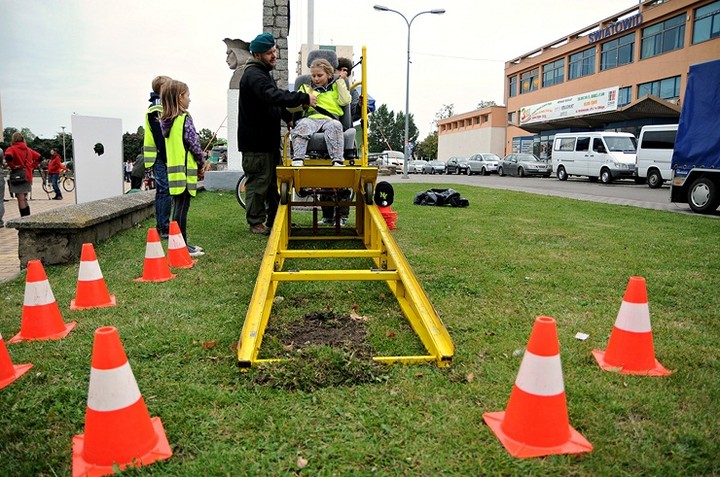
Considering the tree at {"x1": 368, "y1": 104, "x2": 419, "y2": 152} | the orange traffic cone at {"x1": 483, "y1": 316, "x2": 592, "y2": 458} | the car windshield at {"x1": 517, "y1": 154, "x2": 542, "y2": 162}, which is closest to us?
the orange traffic cone at {"x1": 483, "y1": 316, "x2": 592, "y2": 458}

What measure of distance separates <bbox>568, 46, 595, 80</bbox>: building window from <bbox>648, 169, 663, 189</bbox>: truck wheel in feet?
89.0

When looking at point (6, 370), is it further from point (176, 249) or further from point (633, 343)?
point (633, 343)

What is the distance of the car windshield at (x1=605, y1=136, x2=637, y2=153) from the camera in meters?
24.9

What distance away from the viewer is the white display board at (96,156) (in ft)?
36.1

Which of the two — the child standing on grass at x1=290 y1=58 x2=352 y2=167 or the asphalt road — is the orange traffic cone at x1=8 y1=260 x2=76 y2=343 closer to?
the child standing on grass at x1=290 y1=58 x2=352 y2=167

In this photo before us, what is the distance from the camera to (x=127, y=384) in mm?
2273

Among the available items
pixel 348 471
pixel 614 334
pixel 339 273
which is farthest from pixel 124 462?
pixel 614 334

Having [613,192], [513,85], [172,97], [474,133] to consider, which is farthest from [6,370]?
[474,133]

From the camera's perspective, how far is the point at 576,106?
45.5 m

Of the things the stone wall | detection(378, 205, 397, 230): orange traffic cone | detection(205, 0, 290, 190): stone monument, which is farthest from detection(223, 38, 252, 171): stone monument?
the stone wall

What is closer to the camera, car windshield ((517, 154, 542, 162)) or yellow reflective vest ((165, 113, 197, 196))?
yellow reflective vest ((165, 113, 197, 196))

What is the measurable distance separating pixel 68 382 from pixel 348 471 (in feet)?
5.75

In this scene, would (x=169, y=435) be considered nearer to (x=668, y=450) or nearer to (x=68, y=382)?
(x=68, y=382)

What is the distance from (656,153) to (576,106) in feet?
86.8
